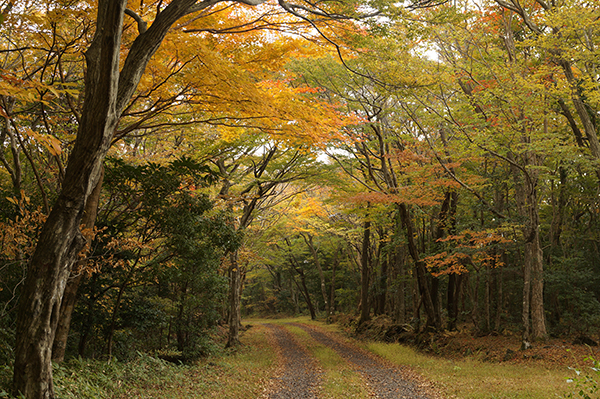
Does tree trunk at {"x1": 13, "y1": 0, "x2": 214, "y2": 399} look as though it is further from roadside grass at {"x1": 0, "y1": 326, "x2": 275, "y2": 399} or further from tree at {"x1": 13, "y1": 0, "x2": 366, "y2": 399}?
roadside grass at {"x1": 0, "y1": 326, "x2": 275, "y2": 399}

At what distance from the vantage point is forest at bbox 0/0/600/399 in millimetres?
3830

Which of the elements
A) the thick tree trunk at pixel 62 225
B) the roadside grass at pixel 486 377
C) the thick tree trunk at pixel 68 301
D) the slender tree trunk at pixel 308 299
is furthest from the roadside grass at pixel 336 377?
the slender tree trunk at pixel 308 299

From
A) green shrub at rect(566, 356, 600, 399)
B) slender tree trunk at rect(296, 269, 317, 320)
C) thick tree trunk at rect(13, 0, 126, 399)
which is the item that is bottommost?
slender tree trunk at rect(296, 269, 317, 320)

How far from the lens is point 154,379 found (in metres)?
7.16

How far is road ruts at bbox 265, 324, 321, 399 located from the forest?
2.88 m

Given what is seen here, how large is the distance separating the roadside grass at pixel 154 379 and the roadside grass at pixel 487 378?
416 cm

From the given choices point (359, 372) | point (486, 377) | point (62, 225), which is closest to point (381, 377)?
point (359, 372)

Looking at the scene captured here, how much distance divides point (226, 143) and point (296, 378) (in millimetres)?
6828

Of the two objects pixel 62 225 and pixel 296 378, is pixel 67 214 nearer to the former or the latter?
pixel 62 225

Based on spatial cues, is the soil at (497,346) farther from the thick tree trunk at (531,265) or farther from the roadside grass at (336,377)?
the roadside grass at (336,377)

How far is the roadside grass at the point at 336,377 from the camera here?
24.4ft

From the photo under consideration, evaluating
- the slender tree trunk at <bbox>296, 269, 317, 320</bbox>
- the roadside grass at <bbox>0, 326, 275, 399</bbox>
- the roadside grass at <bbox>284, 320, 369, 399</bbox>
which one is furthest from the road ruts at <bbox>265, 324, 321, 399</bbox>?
the slender tree trunk at <bbox>296, 269, 317, 320</bbox>

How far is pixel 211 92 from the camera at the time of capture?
564 centimetres

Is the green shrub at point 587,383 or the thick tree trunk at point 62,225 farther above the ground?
the thick tree trunk at point 62,225
